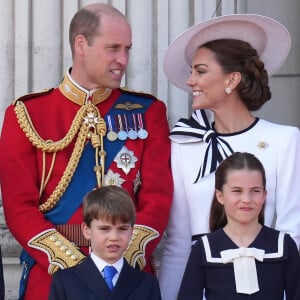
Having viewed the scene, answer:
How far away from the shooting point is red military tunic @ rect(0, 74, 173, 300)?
14.6 ft

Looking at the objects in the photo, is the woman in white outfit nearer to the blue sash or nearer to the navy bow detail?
the navy bow detail

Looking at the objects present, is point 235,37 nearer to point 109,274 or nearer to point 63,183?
point 63,183

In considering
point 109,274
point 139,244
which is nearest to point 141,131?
point 139,244

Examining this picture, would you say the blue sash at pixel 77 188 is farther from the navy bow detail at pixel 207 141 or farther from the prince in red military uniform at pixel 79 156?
the navy bow detail at pixel 207 141

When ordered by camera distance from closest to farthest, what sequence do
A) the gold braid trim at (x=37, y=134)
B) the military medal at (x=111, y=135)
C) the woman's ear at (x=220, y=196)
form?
the woman's ear at (x=220, y=196) → the gold braid trim at (x=37, y=134) → the military medal at (x=111, y=135)

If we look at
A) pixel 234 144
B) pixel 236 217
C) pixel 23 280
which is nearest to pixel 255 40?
pixel 234 144

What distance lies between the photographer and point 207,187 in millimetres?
4543

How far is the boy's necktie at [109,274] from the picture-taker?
13.7ft

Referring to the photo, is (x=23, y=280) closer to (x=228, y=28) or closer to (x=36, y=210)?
(x=36, y=210)

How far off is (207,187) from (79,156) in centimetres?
51

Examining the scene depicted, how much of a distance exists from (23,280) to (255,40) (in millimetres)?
1324

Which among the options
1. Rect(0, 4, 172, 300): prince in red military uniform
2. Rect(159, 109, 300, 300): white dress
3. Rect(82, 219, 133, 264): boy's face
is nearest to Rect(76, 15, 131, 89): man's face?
Rect(0, 4, 172, 300): prince in red military uniform

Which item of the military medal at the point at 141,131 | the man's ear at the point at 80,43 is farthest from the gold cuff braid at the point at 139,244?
the man's ear at the point at 80,43

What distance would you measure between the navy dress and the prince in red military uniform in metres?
0.27
